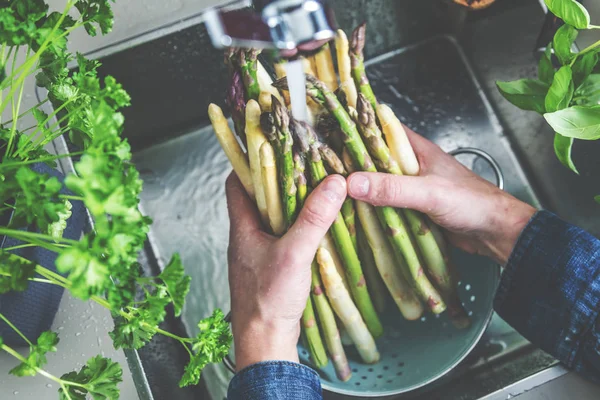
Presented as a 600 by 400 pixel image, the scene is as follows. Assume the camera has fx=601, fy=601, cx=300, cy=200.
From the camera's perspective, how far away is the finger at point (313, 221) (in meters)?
0.85

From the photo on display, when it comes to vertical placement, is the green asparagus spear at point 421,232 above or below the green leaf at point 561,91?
below

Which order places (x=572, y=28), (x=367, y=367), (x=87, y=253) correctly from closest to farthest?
(x=87, y=253) < (x=572, y=28) < (x=367, y=367)

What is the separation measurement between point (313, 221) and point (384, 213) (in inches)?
5.9

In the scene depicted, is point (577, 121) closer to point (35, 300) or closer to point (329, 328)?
point (329, 328)

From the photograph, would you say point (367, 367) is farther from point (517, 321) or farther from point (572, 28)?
point (572, 28)

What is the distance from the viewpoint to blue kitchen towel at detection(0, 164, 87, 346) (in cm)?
78

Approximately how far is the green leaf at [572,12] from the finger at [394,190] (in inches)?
11.5

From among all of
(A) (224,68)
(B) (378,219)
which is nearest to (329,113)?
(B) (378,219)

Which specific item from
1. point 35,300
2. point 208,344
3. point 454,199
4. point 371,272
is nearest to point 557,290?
point 454,199

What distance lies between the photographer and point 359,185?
890 mm

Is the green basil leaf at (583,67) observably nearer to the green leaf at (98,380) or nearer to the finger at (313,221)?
the finger at (313,221)

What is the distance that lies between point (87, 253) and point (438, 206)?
561mm

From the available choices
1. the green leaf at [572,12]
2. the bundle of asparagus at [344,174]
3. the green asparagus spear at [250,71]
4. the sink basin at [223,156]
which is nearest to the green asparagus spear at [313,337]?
the bundle of asparagus at [344,174]

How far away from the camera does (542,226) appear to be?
90cm
